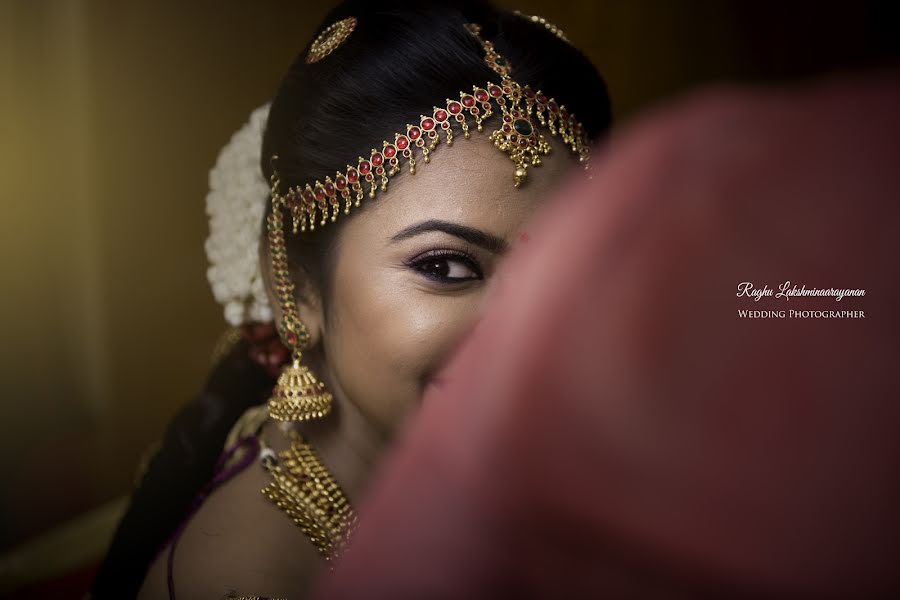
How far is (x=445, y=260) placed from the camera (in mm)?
793

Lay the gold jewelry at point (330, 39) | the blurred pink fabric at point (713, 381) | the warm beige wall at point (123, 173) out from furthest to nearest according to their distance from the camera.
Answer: the warm beige wall at point (123, 173), the gold jewelry at point (330, 39), the blurred pink fabric at point (713, 381)

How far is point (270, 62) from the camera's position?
3.60ft

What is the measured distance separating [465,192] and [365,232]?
149 millimetres

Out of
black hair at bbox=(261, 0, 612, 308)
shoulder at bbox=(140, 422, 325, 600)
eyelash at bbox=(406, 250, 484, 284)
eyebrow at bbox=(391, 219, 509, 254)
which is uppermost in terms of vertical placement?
black hair at bbox=(261, 0, 612, 308)

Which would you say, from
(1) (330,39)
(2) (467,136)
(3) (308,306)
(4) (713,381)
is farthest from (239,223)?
(4) (713,381)

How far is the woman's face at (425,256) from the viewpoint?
30.3 inches

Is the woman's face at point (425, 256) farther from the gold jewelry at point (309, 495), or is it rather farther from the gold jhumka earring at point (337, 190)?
the gold jewelry at point (309, 495)

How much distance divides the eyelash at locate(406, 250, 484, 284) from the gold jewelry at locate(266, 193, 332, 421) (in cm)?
23

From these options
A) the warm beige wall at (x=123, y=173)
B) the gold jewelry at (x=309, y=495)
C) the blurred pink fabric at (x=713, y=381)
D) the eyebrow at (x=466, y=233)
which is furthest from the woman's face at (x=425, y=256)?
the blurred pink fabric at (x=713, y=381)

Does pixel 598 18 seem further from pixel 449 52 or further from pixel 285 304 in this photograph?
pixel 285 304

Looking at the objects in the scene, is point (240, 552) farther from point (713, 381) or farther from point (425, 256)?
point (713, 381)

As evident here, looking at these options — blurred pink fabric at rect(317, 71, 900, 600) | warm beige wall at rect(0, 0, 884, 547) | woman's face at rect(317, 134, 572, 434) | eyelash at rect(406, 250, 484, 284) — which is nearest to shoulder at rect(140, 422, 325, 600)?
woman's face at rect(317, 134, 572, 434)

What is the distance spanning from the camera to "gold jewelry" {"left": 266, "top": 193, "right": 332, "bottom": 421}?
855 millimetres

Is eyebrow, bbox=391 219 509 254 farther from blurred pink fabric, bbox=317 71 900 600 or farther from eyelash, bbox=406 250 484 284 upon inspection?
blurred pink fabric, bbox=317 71 900 600
